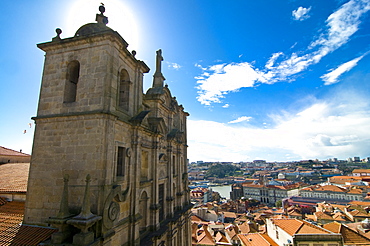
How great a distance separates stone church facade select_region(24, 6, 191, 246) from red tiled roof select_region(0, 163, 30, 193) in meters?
3.89

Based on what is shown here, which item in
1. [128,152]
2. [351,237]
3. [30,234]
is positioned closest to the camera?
[30,234]

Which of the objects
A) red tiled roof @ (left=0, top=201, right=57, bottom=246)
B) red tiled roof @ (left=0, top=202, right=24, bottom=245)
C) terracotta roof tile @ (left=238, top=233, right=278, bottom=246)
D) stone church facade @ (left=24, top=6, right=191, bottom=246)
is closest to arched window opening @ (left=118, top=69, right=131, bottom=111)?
stone church facade @ (left=24, top=6, right=191, bottom=246)

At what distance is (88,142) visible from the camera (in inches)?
365

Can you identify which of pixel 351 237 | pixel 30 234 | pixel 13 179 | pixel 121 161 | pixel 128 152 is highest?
pixel 128 152

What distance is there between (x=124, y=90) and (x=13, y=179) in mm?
10153

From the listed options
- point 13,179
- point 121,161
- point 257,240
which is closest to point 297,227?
point 257,240

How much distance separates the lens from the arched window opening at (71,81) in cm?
1059

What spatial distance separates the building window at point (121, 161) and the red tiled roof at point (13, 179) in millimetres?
5880

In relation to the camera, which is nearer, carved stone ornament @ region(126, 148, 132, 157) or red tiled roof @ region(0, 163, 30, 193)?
carved stone ornament @ region(126, 148, 132, 157)

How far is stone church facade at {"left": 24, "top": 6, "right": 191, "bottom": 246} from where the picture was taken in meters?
8.68

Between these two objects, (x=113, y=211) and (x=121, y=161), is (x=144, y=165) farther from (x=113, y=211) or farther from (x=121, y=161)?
(x=113, y=211)

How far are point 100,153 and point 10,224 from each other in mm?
5644

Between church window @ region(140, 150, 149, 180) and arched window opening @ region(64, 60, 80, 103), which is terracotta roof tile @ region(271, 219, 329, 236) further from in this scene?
arched window opening @ region(64, 60, 80, 103)

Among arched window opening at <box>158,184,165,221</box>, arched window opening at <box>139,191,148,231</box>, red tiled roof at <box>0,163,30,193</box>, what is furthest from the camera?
arched window opening at <box>158,184,165,221</box>
